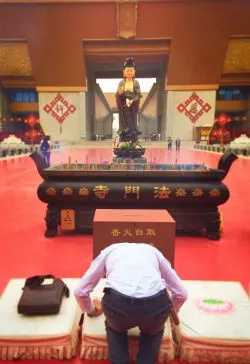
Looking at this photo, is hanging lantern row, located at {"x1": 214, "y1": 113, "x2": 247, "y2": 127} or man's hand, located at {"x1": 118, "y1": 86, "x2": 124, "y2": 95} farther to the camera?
hanging lantern row, located at {"x1": 214, "y1": 113, "x2": 247, "y2": 127}

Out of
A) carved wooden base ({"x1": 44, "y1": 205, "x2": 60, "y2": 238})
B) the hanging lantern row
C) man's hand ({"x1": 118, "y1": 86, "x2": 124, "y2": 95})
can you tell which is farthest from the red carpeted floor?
the hanging lantern row

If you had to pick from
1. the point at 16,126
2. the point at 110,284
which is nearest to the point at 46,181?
the point at 110,284

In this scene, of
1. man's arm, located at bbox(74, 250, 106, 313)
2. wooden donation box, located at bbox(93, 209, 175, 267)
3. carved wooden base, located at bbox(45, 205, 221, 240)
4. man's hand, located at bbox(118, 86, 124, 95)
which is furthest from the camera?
man's hand, located at bbox(118, 86, 124, 95)

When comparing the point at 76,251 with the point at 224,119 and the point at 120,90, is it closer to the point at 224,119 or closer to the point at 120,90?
the point at 120,90

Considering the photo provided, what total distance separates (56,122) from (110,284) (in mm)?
25904

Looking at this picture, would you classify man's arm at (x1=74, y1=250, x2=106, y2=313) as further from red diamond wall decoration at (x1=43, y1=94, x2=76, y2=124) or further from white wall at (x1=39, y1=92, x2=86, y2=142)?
red diamond wall decoration at (x1=43, y1=94, x2=76, y2=124)

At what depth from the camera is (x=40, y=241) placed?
3473mm

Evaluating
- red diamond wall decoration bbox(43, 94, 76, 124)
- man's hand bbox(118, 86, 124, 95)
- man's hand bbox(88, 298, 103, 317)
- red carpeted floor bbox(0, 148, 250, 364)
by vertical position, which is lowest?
red carpeted floor bbox(0, 148, 250, 364)

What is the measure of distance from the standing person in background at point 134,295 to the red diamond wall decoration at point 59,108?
24843 mm

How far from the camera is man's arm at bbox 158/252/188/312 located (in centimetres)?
159

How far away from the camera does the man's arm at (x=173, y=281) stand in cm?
159

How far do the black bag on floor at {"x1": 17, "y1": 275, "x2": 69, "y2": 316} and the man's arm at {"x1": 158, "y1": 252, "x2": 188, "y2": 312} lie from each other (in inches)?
25.6

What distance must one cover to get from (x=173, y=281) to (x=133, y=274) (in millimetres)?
285

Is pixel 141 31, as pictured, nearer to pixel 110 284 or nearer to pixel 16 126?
pixel 16 126
